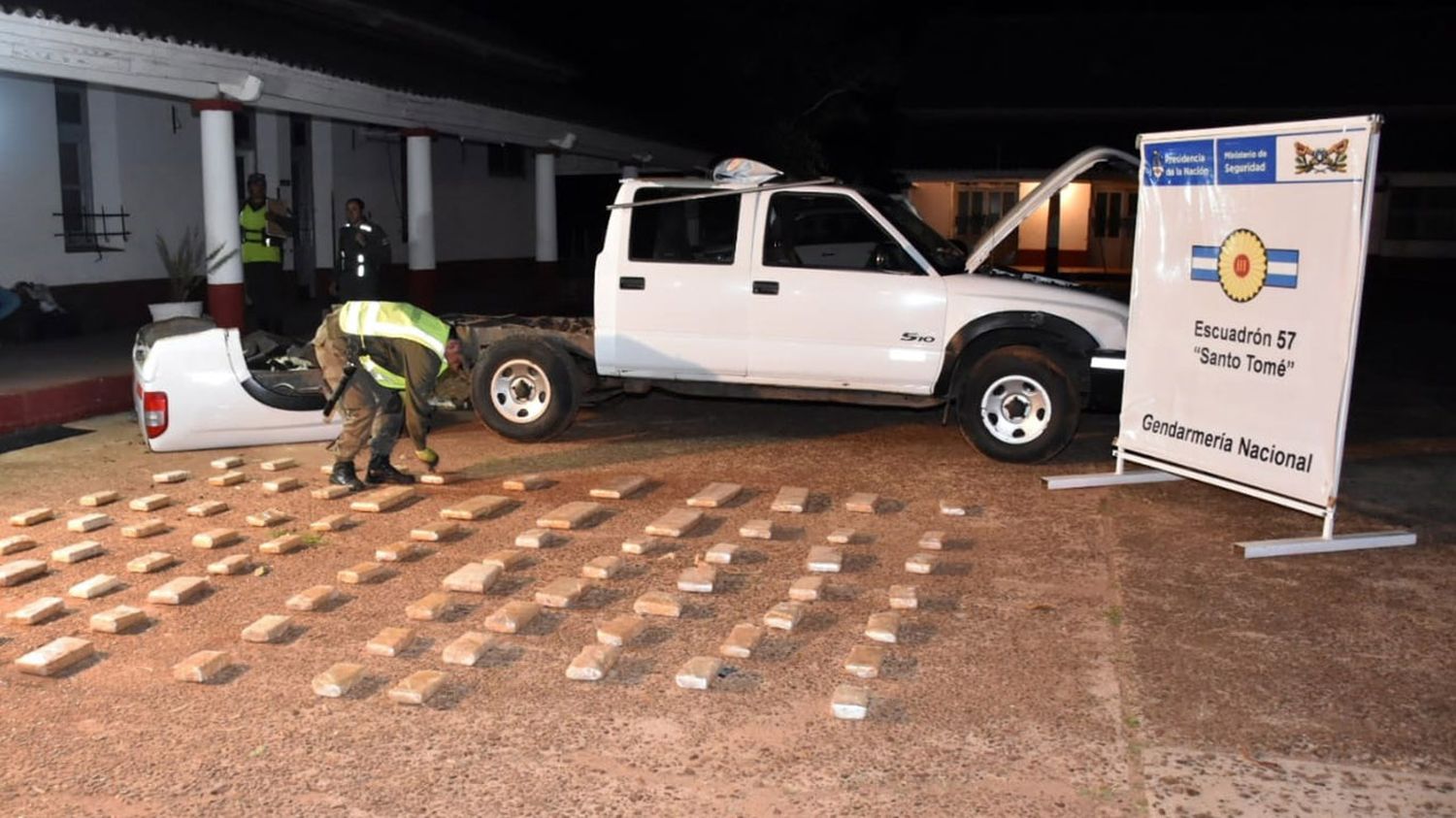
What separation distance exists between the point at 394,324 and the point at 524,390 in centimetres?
201

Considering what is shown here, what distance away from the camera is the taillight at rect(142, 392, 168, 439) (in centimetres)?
886

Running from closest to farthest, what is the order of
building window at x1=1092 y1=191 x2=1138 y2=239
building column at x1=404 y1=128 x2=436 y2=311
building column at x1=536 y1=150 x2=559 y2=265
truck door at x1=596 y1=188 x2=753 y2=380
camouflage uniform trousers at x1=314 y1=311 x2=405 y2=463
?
camouflage uniform trousers at x1=314 y1=311 x2=405 y2=463 → truck door at x1=596 y1=188 x2=753 y2=380 → building column at x1=404 y1=128 x2=436 y2=311 → building column at x1=536 y1=150 x2=559 y2=265 → building window at x1=1092 y1=191 x2=1138 y2=239

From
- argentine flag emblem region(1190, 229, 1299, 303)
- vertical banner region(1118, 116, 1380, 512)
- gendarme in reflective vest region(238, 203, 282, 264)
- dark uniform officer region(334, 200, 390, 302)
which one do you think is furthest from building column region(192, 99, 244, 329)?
argentine flag emblem region(1190, 229, 1299, 303)

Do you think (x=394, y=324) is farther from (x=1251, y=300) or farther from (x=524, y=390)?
(x=1251, y=300)

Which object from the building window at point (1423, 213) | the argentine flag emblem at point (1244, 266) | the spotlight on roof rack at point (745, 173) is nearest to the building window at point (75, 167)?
the spotlight on roof rack at point (745, 173)

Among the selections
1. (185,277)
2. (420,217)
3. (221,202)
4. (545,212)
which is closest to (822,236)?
(221,202)

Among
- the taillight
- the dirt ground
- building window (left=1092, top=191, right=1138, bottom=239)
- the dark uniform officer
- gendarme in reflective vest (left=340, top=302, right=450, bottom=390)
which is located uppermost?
building window (left=1092, top=191, right=1138, bottom=239)

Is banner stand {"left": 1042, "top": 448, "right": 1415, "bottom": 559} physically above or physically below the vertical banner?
below

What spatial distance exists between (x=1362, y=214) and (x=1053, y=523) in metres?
2.38

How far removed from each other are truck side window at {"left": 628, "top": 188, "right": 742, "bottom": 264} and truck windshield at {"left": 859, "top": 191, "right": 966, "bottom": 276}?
107 centimetres

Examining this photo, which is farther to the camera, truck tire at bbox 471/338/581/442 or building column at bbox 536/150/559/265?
building column at bbox 536/150/559/265

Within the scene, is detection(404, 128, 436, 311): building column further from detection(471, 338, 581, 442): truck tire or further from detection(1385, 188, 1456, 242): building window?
detection(1385, 188, 1456, 242): building window

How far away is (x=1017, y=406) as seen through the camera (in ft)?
29.2

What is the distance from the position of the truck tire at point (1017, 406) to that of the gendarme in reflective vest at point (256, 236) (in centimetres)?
821
